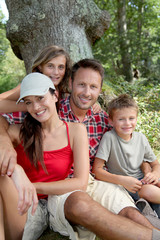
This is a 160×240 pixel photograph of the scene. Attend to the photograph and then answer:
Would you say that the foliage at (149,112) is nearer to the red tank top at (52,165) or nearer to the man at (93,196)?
the man at (93,196)

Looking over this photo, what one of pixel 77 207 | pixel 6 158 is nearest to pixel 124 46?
pixel 6 158

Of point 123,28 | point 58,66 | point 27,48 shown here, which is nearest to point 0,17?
point 123,28

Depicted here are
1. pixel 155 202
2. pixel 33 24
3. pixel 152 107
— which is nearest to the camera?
pixel 155 202

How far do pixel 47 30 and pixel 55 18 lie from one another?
241 millimetres

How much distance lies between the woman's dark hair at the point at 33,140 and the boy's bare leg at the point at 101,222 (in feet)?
1.74

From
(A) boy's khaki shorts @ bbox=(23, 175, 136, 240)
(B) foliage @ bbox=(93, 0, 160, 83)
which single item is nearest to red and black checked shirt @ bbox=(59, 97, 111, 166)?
(A) boy's khaki shorts @ bbox=(23, 175, 136, 240)

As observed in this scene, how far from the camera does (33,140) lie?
2117 mm

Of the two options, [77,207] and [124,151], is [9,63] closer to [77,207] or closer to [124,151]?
[124,151]

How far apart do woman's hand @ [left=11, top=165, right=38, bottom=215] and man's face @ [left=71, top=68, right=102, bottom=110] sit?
3.89ft

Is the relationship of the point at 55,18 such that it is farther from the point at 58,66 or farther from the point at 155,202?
the point at 155,202

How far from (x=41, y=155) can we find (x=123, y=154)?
101 centimetres

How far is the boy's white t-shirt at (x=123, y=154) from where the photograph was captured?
2529 mm

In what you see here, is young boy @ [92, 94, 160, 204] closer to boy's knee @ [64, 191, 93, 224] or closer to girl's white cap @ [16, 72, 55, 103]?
boy's knee @ [64, 191, 93, 224]

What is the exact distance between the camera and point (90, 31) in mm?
4105
